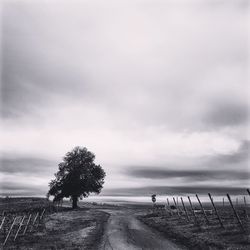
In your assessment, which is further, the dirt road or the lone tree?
the lone tree

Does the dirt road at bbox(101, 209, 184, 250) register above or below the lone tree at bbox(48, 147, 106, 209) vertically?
below

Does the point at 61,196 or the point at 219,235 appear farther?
the point at 61,196

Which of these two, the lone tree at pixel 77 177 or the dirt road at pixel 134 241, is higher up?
the lone tree at pixel 77 177

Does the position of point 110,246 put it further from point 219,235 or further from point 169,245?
point 219,235

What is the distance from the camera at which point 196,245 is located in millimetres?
23531

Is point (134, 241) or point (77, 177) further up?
point (77, 177)

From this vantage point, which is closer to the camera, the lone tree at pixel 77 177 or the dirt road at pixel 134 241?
the dirt road at pixel 134 241

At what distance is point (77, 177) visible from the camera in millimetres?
77062

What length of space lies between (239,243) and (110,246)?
29.4ft

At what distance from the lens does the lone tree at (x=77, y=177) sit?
76375 millimetres

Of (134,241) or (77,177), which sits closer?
(134,241)

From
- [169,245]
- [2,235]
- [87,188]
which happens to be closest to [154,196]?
[87,188]

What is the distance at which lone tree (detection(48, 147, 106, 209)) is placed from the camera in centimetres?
7638

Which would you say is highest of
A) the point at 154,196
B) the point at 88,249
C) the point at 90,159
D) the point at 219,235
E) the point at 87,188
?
the point at 90,159
